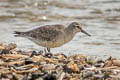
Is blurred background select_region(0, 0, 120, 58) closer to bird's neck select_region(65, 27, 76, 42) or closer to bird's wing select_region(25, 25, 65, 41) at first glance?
bird's neck select_region(65, 27, 76, 42)

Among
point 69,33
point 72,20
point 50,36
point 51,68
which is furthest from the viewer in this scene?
point 72,20

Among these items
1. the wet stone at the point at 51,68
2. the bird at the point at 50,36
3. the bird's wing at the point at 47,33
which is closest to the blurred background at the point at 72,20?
the bird at the point at 50,36

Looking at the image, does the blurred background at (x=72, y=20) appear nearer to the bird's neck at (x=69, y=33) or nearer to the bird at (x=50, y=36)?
the bird's neck at (x=69, y=33)

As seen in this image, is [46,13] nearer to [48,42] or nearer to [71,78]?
[48,42]

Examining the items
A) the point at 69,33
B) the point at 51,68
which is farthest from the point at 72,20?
the point at 51,68

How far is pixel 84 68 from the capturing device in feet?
23.5

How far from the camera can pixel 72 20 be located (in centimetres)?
1570

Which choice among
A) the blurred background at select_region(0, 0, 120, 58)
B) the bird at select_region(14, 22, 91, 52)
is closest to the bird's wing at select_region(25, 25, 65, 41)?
the bird at select_region(14, 22, 91, 52)

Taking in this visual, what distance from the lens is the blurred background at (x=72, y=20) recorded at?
11125 millimetres

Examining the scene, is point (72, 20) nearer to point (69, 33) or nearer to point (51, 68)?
point (69, 33)

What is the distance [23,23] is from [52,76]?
882 cm

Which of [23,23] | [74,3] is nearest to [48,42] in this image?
[23,23]

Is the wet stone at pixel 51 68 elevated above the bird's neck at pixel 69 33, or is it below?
below

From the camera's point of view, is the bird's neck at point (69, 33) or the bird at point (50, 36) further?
the bird's neck at point (69, 33)
